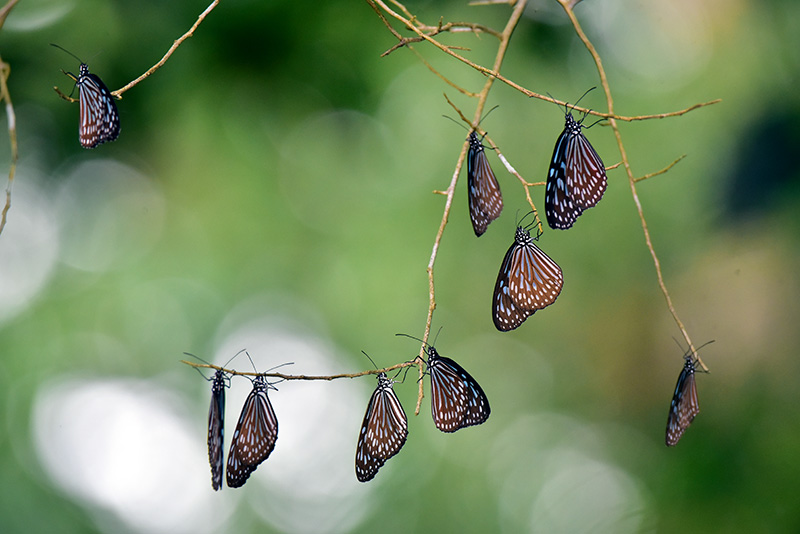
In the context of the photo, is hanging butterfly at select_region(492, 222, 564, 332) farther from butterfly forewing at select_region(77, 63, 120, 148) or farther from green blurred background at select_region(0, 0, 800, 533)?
green blurred background at select_region(0, 0, 800, 533)

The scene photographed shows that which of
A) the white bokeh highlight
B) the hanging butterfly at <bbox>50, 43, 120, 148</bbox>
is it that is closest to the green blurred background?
the white bokeh highlight

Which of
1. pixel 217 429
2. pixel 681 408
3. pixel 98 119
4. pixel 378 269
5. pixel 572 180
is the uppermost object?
pixel 378 269

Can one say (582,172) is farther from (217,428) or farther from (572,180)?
(217,428)

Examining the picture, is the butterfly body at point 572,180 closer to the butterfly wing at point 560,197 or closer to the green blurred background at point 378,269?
the butterfly wing at point 560,197

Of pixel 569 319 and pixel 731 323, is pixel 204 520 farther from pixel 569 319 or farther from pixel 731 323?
pixel 731 323

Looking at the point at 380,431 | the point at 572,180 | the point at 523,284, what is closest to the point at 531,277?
the point at 523,284

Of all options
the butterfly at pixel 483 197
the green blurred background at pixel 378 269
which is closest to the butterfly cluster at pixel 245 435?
the butterfly at pixel 483 197

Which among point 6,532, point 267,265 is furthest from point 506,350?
point 6,532
